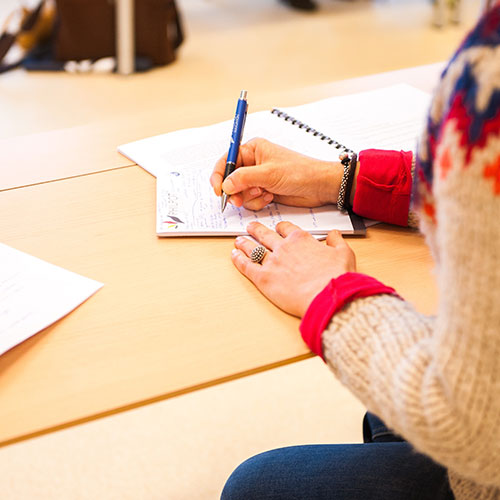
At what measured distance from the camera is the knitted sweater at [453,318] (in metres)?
0.46

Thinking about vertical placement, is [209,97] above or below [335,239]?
below

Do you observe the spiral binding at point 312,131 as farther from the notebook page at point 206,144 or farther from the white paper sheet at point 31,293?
the white paper sheet at point 31,293

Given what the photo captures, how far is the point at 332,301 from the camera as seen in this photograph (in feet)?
2.15

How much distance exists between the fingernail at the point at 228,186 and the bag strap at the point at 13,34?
2.33 m

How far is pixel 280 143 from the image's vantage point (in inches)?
39.4

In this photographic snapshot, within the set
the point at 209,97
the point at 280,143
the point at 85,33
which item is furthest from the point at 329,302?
the point at 85,33

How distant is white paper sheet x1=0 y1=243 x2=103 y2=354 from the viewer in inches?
26.2

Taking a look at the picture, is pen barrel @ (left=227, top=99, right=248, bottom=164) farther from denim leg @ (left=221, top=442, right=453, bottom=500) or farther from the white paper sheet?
denim leg @ (left=221, top=442, right=453, bottom=500)

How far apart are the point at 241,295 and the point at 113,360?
0.53ft

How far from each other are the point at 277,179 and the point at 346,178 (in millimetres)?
91

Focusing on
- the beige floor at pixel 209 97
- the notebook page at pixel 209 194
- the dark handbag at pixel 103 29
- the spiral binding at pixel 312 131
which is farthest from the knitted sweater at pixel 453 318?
the dark handbag at pixel 103 29

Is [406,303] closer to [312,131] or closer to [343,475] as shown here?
[343,475]

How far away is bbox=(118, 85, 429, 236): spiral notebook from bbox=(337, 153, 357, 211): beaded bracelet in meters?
0.01

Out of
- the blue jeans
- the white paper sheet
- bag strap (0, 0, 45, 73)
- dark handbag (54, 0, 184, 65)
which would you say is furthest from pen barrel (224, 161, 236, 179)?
bag strap (0, 0, 45, 73)
